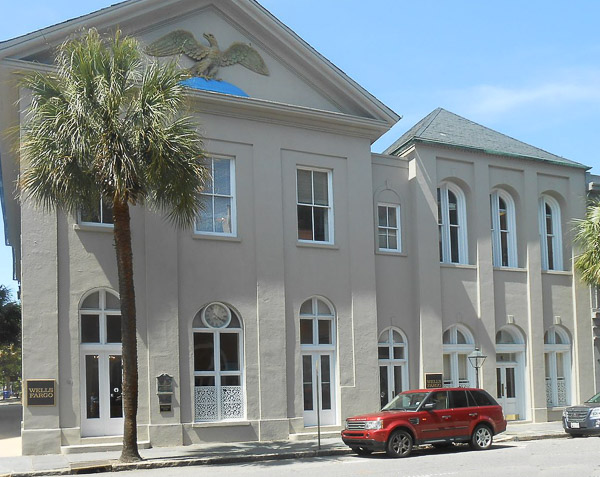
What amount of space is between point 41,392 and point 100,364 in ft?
5.41

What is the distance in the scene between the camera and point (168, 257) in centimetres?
2066

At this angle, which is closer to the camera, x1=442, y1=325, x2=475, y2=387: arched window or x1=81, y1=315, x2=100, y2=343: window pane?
x1=81, y1=315, x2=100, y2=343: window pane

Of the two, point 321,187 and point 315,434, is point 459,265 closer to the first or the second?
point 321,187

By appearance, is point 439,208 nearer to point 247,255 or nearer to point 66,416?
point 247,255

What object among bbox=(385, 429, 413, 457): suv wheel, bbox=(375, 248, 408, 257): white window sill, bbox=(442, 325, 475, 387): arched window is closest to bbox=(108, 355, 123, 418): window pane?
bbox=(385, 429, 413, 457): suv wheel

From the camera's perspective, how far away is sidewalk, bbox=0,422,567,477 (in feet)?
53.7

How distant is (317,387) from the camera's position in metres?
22.5

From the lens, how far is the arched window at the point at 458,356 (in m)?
25.6

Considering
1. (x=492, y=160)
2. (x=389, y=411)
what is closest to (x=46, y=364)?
(x=389, y=411)

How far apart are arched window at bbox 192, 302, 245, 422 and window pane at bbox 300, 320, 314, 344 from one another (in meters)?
1.99

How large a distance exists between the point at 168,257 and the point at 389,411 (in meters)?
6.83

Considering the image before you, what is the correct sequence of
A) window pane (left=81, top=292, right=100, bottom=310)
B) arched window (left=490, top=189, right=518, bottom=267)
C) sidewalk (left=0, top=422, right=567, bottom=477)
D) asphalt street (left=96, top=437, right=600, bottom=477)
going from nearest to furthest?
asphalt street (left=96, top=437, right=600, bottom=477)
sidewalk (left=0, top=422, right=567, bottom=477)
window pane (left=81, top=292, right=100, bottom=310)
arched window (left=490, top=189, right=518, bottom=267)

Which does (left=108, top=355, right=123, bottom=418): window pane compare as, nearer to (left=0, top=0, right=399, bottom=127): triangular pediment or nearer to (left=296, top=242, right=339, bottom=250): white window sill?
(left=296, top=242, right=339, bottom=250): white window sill

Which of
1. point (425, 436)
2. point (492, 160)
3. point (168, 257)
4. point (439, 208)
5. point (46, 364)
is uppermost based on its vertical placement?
point (492, 160)
